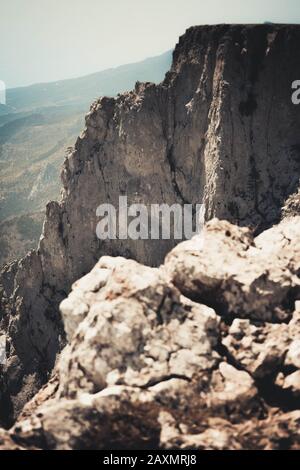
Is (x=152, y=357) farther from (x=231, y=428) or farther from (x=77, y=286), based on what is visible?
(x=77, y=286)

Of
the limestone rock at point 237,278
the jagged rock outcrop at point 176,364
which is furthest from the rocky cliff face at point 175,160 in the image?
the jagged rock outcrop at point 176,364

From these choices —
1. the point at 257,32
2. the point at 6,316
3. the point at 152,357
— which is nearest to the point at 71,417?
the point at 152,357

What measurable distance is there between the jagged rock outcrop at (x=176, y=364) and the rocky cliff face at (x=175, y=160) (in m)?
27.9

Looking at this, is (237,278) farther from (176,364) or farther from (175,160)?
(175,160)

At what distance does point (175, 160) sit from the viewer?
63125mm

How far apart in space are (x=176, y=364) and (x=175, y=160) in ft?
145

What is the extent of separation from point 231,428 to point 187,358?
432 cm

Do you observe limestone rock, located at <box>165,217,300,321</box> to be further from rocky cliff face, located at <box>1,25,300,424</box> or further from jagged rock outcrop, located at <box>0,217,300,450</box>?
rocky cliff face, located at <box>1,25,300,424</box>

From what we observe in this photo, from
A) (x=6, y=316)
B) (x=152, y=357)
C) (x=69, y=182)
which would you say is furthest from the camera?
(x=6, y=316)

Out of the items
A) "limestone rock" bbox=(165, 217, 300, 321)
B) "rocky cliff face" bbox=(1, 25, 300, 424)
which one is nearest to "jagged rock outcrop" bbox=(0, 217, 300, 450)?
"limestone rock" bbox=(165, 217, 300, 321)

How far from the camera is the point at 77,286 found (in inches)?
1134

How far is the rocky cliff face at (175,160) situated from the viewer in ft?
176

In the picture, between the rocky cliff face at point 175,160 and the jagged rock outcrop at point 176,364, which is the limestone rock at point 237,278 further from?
the rocky cliff face at point 175,160
